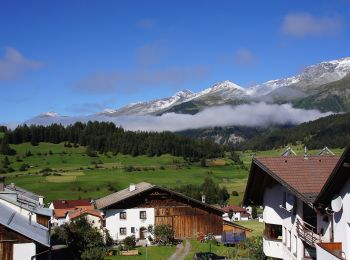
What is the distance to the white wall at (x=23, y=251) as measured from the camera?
33.1 m

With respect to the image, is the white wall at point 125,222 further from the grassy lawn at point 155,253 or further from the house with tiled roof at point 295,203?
the house with tiled roof at point 295,203

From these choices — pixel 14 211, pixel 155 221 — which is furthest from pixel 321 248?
pixel 155 221

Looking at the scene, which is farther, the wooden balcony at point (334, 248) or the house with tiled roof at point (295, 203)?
the house with tiled roof at point (295, 203)

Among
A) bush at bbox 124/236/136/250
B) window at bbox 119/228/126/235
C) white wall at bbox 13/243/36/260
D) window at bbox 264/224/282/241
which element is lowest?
bush at bbox 124/236/136/250

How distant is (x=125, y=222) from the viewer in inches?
2918

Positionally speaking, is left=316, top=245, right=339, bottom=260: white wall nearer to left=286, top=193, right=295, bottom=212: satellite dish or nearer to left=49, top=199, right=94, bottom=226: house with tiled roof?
left=286, top=193, right=295, bottom=212: satellite dish

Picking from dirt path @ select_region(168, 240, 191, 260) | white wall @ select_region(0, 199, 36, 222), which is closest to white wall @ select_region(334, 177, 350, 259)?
white wall @ select_region(0, 199, 36, 222)

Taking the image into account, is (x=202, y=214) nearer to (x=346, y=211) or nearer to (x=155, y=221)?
(x=155, y=221)

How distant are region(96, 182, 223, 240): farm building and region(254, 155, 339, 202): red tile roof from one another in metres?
55.5

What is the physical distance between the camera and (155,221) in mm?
75938

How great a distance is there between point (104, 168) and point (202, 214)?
115959mm

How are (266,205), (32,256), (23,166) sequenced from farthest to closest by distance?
(23,166)
(32,256)
(266,205)

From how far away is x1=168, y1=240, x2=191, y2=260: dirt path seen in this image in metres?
57.5

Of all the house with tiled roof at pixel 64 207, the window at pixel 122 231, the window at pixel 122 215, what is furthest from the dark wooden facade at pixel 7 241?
the house with tiled roof at pixel 64 207
